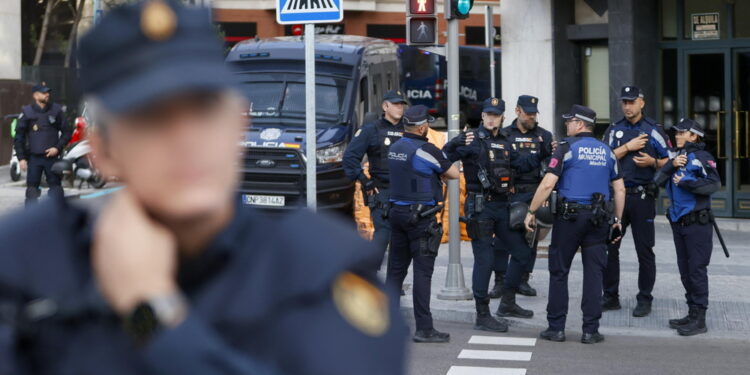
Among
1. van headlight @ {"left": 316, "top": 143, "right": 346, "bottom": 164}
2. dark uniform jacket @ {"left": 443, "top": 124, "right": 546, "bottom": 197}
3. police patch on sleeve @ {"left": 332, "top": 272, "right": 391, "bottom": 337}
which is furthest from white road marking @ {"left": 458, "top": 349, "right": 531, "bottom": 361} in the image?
police patch on sleeve @ {"left": 332, "top": 272, "right": 391, "bottom": 337}

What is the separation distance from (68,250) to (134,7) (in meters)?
0.28

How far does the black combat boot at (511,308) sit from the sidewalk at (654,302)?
0.09m

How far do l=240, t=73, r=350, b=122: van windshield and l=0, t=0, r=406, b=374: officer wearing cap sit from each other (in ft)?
51.7

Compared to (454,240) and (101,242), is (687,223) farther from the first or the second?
(101,242)

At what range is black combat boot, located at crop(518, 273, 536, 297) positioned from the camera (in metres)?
11.7

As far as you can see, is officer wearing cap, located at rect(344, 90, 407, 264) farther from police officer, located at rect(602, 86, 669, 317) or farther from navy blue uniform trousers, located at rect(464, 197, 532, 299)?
police officer, located at rect(602, 86, 669, 317)

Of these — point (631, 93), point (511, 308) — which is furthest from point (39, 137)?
point (631, 93)

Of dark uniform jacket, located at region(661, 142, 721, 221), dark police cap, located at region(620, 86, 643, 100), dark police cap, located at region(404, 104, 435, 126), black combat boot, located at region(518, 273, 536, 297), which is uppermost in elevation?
dark police cap, located at region(620, 86, 643, 100)

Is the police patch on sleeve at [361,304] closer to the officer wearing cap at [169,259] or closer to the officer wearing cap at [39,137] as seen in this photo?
the officer wearing cap at [169,259]

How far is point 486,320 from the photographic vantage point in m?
10.3

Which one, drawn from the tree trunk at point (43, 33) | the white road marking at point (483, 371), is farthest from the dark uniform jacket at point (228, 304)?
the tree trunk at point (43, 33)

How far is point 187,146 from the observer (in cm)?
128

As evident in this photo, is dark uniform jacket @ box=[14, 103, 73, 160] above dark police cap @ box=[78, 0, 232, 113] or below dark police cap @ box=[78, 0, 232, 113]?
above

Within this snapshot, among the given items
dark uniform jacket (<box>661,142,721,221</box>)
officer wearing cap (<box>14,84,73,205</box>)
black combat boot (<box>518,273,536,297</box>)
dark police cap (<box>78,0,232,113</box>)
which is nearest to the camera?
dark police cap (<box>78,0,232,113</box>)
